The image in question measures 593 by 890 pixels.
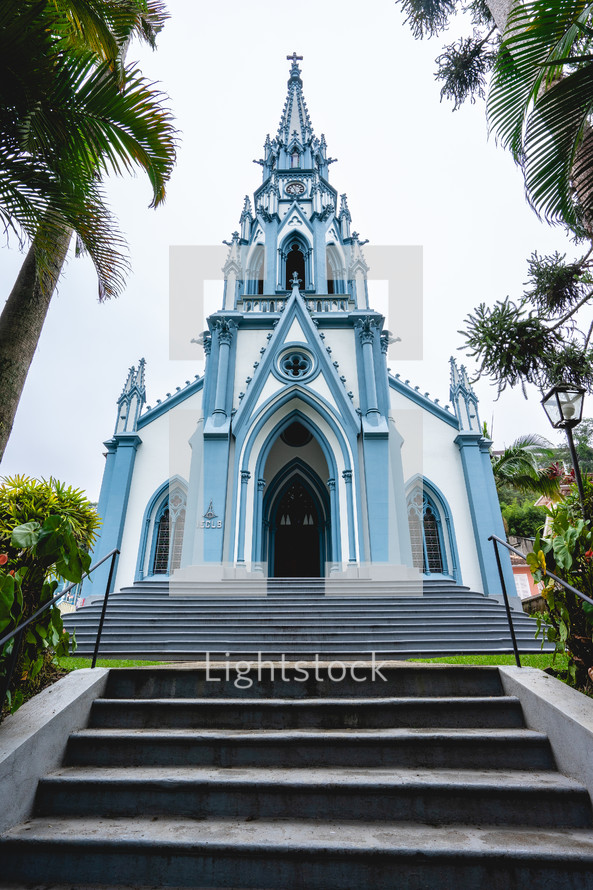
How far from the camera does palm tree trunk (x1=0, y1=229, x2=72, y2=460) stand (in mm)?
4074

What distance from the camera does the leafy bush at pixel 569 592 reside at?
151 inches

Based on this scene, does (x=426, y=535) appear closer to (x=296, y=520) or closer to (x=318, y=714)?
(x=296, y=520)

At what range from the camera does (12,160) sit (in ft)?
12.4

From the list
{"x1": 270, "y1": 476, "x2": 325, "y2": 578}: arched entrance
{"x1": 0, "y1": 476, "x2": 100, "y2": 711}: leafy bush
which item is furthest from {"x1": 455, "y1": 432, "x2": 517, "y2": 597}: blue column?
{"x1": 0, "y1": 476, "x2": 100, "y2": 711}: leafy bush

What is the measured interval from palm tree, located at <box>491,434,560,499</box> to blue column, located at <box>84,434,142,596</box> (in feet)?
41.5

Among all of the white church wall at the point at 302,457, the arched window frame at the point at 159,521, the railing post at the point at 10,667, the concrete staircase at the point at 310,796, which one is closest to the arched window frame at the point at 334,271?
the white church wall at the point at 302,457

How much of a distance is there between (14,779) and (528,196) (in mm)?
6741

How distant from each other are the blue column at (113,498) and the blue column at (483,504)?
35.0 ft

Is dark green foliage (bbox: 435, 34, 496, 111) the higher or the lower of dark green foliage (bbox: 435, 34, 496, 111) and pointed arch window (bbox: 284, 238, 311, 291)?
the lower

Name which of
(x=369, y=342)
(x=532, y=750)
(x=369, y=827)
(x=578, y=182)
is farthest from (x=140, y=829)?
(x=369, y=342)

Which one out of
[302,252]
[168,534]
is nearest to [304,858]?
[168,534]

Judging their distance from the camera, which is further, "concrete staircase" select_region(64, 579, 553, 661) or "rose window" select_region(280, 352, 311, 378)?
"rose window" select_region(280, 352, 311, 378)

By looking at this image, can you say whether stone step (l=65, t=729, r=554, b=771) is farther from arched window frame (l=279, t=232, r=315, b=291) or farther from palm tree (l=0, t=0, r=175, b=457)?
arched window frame (l=279, t=232, r=315, b=291)

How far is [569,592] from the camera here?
3.96 m
